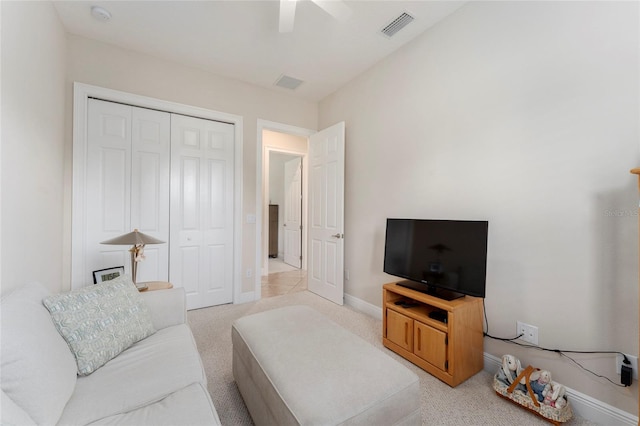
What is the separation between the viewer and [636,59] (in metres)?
1.40

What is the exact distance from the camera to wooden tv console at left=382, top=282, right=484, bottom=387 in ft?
5.81

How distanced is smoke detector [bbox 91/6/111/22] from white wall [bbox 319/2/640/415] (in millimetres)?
2689

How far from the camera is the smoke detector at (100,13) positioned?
2.18m

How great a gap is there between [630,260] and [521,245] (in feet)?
1.59

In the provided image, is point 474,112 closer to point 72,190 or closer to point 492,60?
point 492,60

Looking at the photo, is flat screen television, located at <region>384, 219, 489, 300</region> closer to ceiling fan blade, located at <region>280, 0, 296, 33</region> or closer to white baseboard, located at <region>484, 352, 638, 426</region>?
→ white baseboard, located at <region>484, 352, 638, 426</region>

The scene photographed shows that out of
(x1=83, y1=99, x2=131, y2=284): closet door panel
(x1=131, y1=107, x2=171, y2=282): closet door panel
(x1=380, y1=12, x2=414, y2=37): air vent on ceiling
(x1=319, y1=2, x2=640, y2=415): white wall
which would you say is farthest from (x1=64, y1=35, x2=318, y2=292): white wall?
(x1=319, y1=2, x2=640, y2=415): white wall

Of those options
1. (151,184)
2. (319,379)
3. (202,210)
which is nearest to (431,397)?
(319,379)

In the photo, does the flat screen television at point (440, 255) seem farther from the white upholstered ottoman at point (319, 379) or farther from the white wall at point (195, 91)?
the white wall at point (195, 91)

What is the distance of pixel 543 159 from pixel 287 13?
6.32ft

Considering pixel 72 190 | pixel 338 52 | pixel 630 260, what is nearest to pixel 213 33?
pixel 338 52

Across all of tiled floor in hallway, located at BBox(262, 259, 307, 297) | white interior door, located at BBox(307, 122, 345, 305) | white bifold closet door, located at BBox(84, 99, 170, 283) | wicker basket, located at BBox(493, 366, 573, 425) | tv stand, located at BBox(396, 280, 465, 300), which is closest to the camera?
wicker basket, located at BBox(493, 366, 573, 425)

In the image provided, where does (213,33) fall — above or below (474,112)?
above

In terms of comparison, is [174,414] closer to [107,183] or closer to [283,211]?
[107,183]
